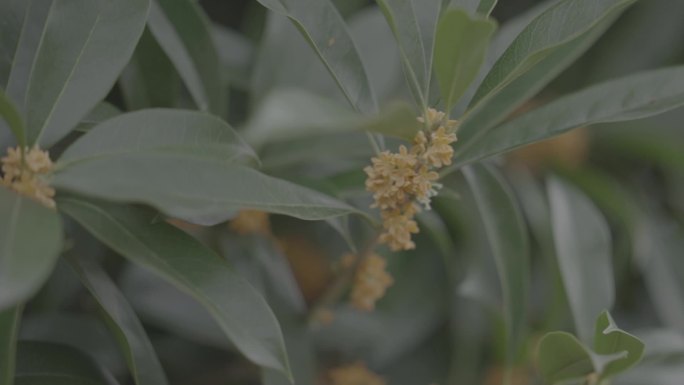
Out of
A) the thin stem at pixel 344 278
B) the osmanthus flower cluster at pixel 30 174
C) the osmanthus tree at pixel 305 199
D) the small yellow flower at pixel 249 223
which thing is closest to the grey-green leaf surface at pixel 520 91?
the osmanthus tree at pixel 305 199

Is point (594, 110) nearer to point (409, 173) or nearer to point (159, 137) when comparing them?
point (409, 173)

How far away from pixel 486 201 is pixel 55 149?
16.3 inches

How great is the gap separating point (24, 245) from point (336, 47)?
0.99ft

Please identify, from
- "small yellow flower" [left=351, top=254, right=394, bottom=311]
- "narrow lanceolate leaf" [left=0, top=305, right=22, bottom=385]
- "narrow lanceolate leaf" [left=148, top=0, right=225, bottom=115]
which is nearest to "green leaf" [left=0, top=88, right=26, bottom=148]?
"narrow lanceolate leaf" [left=0, top=305, right=22, bottom=385]

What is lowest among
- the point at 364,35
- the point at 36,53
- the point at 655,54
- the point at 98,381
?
the point at 98,381

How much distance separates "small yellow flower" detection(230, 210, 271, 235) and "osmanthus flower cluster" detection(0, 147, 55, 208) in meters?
0.34

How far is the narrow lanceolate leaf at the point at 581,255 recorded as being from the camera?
35.4 inches

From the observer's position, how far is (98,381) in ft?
2.40

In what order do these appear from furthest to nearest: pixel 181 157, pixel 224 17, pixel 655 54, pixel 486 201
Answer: pixel 655 54 → pixel 224 17 → pixel 486 201 → pixel 181 157

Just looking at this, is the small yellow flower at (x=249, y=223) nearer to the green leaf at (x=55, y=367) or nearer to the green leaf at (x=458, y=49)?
the green leaf at (x=55, y=367)

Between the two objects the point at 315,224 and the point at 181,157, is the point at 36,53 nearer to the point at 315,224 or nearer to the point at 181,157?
the point at 181,157

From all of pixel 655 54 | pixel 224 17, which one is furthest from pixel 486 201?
pixel 655 54

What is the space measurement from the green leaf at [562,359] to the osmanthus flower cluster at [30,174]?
1.31 feet

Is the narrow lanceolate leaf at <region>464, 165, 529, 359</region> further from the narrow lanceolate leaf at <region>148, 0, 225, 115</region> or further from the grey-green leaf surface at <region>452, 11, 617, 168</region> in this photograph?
the narrow lanceolate leaf at <region>148, 0, 225, 115</region>
